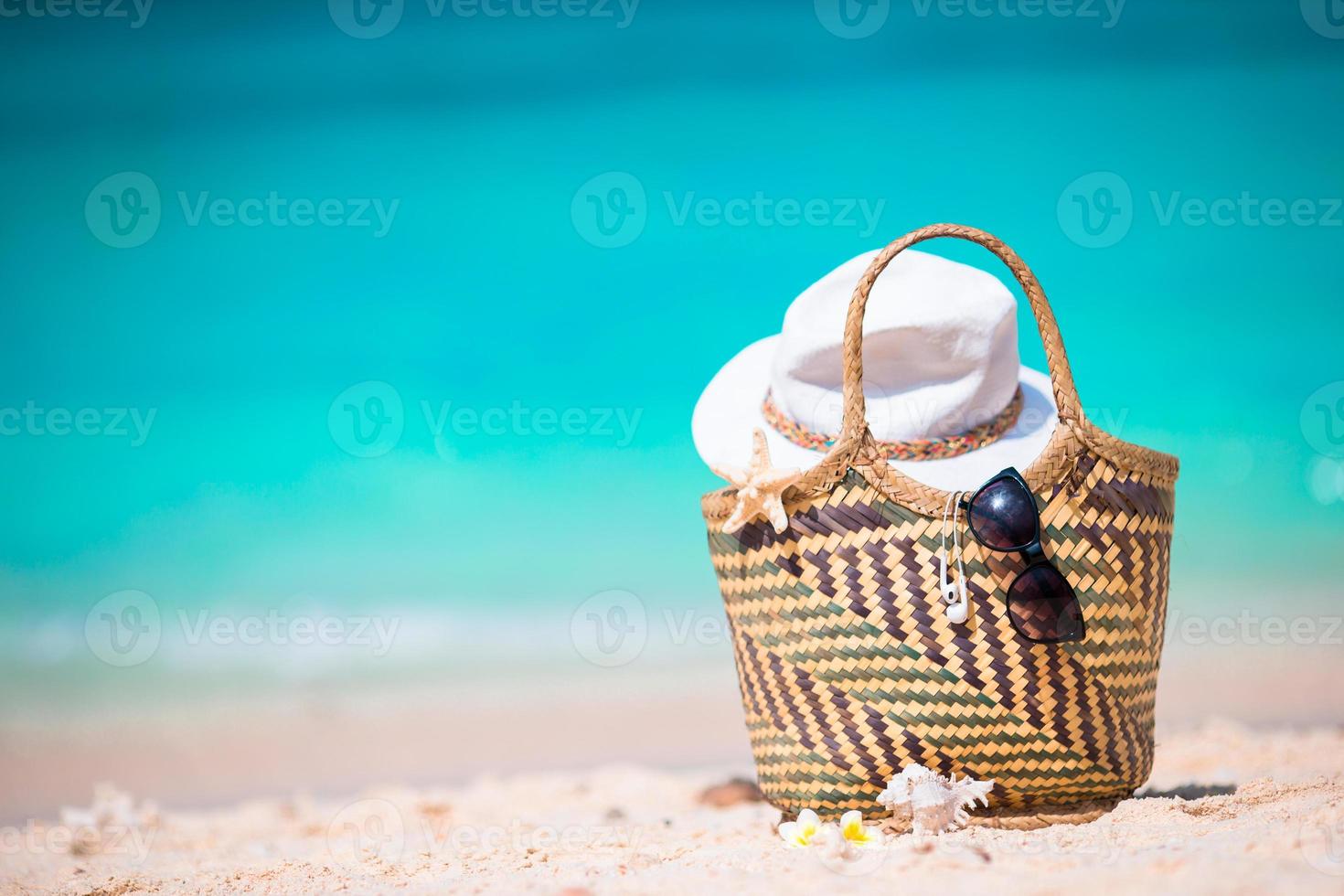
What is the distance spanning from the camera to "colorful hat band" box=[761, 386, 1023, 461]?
1754 mm

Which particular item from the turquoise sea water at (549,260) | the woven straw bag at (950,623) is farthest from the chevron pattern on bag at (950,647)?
the turquoise sea water at (549,260)

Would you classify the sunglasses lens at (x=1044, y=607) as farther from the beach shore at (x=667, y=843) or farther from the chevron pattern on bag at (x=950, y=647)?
the beach shore at (x=667, y=843)

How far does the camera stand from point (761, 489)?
1643mm

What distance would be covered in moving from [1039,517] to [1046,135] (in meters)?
1.89

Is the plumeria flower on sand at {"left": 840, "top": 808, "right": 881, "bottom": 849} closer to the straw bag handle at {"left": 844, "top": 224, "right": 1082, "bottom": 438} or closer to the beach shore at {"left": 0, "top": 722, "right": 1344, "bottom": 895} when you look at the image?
the beach shore at {"left": 0, "top": 722, "right": 1344, "bottom": 895}

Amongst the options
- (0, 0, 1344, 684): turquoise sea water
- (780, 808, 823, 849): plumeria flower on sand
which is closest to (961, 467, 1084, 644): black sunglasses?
(780, 808, 823, 849): plumeria flower on sand

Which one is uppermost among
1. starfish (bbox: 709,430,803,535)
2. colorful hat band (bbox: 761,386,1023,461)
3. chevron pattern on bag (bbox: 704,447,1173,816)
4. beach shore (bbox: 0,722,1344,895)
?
colorful hat band (bbox: 761,386,1023,461)

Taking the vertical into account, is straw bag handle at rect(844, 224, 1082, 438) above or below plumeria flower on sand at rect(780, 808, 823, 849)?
above

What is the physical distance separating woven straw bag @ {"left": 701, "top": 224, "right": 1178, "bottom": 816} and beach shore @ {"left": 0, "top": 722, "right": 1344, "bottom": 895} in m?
0.11

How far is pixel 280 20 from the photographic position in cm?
315

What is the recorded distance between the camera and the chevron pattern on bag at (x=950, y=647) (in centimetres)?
159

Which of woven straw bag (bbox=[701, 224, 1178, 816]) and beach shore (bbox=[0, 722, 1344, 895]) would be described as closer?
beach shore (bbox=[0, 722, 1344, 895])

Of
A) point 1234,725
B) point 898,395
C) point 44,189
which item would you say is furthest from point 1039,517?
point 44,189

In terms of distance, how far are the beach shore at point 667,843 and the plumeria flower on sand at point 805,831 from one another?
0.11 feet
